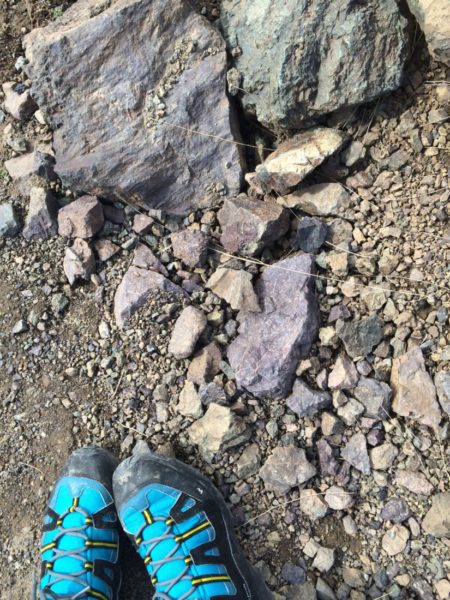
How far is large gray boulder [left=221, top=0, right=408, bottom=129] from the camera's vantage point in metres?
2.40

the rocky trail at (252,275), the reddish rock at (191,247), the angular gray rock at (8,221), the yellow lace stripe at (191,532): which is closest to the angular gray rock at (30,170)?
the rocky trail at (252,275)

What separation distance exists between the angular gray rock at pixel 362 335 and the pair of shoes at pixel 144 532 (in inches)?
34.4

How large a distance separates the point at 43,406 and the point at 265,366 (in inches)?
Result: 41.9

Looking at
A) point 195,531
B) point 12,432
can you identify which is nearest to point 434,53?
point 195,531

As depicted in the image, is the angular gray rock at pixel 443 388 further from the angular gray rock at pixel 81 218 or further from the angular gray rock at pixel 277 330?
the angular gray rock at pixel 81 218

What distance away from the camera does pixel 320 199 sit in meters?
2.64

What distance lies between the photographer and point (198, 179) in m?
2.73

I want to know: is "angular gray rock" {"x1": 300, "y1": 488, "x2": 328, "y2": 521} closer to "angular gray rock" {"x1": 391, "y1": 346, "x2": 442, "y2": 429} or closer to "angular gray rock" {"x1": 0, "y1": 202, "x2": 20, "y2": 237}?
"angular gray rock" {"x1": 391, "y1": 346, "x2": 442, "y2": 429}

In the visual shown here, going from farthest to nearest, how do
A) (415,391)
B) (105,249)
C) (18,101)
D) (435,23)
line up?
(18,101), (105,249), (415,391), (435,23)

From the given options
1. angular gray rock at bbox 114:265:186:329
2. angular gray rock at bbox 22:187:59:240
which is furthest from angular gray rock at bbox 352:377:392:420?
angular gray rock at bbox 22:187:59:240

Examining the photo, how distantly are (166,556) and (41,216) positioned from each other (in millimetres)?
1682

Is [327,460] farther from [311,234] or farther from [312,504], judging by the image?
[311,234]

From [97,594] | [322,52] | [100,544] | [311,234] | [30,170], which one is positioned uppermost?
[322,52]

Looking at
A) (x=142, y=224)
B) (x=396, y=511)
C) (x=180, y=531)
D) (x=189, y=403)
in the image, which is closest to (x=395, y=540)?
(x=396, y=511)
